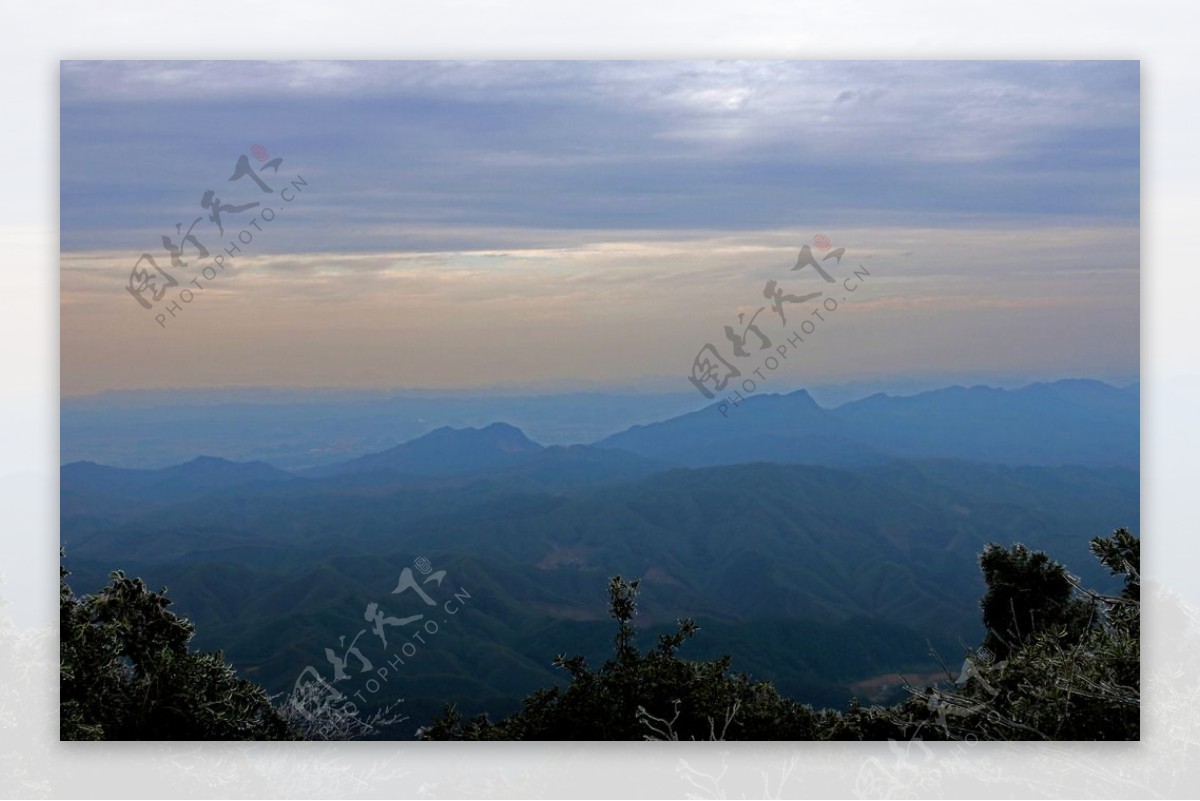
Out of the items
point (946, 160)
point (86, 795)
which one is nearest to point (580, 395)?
point (946, 160)

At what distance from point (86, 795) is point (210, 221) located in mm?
2428

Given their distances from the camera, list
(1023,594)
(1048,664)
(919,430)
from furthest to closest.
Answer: (919,430)
(1023,594)
(1048,664)

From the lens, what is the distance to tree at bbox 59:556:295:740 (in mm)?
5195

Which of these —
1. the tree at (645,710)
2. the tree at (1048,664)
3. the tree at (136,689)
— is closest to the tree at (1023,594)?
the tree at (1048,664)

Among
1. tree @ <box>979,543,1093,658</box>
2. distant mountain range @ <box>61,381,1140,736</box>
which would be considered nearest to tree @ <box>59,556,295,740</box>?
distant mountain range @ <box>61,381,1140,736</box>

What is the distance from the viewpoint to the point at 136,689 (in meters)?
5.22

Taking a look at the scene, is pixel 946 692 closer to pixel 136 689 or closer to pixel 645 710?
pixel 645 710

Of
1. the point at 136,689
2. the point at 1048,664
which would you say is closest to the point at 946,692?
the point at 1048,664

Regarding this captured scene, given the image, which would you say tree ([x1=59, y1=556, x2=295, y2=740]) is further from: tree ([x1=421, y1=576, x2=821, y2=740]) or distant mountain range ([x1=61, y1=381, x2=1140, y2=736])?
tree ([x1=421, y1=576, x2=821, y2=740])

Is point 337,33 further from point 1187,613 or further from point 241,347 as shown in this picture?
point 1187,613

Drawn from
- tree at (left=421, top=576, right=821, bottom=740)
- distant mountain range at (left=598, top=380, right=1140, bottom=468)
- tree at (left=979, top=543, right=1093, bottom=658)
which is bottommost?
tree at (left=421, top=576, right=821, bottom=740)

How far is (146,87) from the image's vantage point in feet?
17.0

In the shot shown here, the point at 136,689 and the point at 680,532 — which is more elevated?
the point at 680,532

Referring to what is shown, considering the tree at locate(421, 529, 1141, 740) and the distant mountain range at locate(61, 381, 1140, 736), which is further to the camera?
the distant mountain range at locate(61, 381, 1140, 736)
